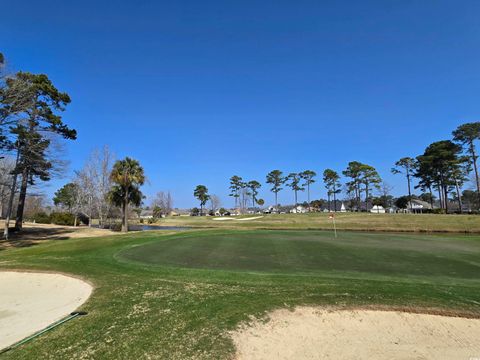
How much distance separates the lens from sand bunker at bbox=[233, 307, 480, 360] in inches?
201

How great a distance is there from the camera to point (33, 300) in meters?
8.12

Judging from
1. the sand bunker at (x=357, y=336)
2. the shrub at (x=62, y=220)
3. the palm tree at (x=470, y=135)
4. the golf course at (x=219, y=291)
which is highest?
the palm tree at (x=470, y=135)

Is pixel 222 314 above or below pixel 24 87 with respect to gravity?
below

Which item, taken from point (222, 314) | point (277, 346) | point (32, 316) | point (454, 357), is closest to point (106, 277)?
point (32, 316)

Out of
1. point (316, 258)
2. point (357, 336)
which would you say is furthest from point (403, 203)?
point (357, 336)

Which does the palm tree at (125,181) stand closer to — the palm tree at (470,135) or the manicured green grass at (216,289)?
the manicured green grass at (216,289)

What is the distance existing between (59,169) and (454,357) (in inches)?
1158

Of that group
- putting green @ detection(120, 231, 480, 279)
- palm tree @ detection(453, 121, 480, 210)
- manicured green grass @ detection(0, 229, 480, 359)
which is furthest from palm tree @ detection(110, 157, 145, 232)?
palm tree @ detection(453, 121, 480, 210)

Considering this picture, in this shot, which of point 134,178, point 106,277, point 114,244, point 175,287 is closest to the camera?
point 175,287

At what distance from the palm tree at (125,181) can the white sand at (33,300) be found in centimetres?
2099

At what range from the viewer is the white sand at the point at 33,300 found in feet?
20.2

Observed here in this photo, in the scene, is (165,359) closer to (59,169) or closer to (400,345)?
(400,345)

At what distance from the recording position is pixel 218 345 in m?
4.98

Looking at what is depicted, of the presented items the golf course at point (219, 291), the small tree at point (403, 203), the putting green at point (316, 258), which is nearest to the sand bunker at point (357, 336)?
the golf course at point (219, 291)
